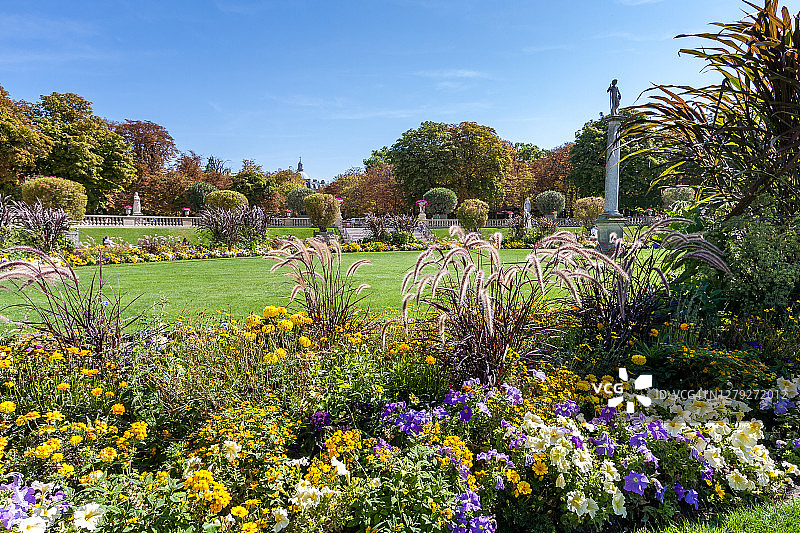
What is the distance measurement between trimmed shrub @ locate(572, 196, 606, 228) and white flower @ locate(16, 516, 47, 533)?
2608 centimetres

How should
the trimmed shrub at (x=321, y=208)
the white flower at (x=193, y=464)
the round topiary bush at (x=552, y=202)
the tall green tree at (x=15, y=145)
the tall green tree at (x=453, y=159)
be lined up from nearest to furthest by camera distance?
the white flower at (x=193, y=464) < the trimmed shrub at (x=321, y=208) < the tall green tree at (x=15, y=145) < the round topiary bush at (x=552, y=202) < the tall green tree at (x=453, y=159)

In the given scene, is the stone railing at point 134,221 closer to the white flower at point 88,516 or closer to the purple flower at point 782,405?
the white flower at point 88,516

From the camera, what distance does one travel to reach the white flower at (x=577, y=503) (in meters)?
1.94

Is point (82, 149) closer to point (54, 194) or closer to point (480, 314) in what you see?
point (54, 194)

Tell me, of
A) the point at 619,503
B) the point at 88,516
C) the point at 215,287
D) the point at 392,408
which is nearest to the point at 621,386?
the point at 619,503

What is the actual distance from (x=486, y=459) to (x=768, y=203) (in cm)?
361

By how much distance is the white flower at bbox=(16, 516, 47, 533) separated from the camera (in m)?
1.56

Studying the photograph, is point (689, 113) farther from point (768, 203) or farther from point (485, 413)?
point (485, 413)

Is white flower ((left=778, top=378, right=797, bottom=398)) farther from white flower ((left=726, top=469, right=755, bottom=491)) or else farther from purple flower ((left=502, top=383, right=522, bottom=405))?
purple flower ((left=502, top=383, right=522, bottom=405))

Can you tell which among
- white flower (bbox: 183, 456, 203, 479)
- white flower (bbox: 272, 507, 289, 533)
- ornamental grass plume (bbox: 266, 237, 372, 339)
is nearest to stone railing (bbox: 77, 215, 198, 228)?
ornamental grass plume (bbox: 266, 237, 372, 339)

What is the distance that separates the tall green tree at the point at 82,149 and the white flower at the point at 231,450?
3465 cm

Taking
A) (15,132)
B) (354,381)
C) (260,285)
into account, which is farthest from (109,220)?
(354,381)

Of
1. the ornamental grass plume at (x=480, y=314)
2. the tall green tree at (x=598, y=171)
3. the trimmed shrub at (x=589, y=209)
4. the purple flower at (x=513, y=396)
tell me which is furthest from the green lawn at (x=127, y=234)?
the tall green tree at (x=598, y=171)

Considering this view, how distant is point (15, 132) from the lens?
2612 cm
